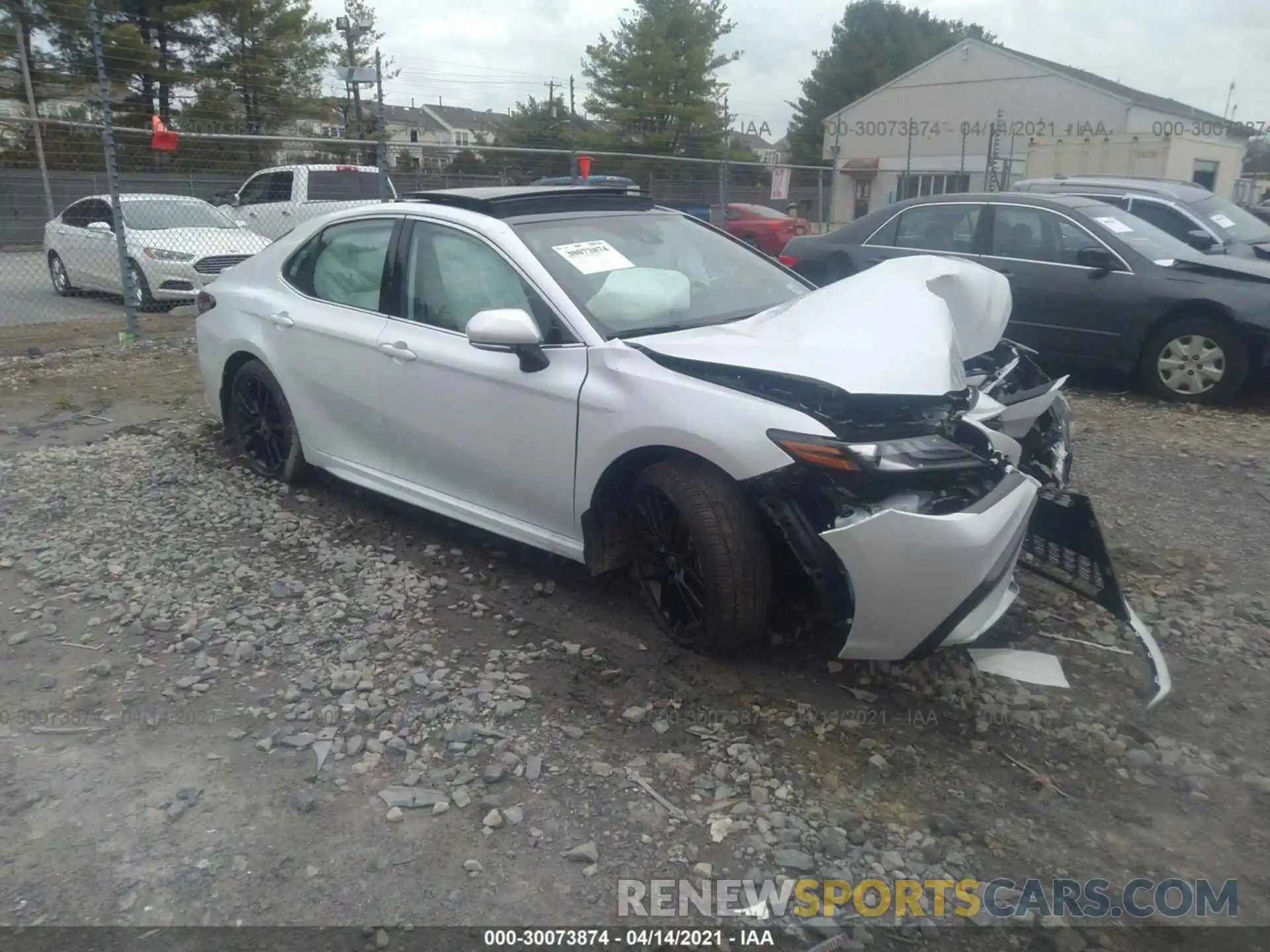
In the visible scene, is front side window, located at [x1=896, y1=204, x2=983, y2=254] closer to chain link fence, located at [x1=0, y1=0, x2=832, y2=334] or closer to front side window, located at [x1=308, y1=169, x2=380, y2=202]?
chain link fence, located at [x1=0, y1=0, x2=832, y2=334]

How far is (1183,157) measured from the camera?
20250 mm

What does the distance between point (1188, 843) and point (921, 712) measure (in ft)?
2.76

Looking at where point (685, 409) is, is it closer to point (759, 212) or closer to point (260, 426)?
point (260, 426)

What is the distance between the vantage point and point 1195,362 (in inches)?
286

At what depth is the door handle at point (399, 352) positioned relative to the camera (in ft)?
14.0

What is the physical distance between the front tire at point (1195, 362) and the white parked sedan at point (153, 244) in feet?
30.3

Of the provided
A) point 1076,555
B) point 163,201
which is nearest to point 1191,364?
point 1076,555

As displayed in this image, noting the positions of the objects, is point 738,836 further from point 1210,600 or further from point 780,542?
point 1210,600

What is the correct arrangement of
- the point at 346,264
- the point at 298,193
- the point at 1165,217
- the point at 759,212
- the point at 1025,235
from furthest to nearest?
1. the point at 759,212
2. the point at 298,193
3. the point at 1165,217
4. the point at 1025,235
5. the point at 346,264

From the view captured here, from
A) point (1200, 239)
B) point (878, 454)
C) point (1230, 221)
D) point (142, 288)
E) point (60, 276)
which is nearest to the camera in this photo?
point (878, 454)

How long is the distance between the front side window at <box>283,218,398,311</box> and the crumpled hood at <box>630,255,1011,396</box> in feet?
5.23

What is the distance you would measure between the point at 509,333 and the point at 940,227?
588 cm

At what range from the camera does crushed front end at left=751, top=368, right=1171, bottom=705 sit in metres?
2.98

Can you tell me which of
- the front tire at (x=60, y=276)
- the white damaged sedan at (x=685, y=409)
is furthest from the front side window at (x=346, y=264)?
the front tire at (x=60, y=276)
